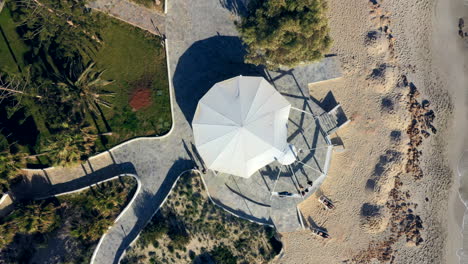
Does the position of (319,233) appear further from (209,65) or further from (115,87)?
(115,87)

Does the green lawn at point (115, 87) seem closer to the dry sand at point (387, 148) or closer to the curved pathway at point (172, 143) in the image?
the curved pathway at point (172, 143)

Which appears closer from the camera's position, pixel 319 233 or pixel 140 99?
pixel 140 99

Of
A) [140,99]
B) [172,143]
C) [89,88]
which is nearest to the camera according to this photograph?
[89,88]

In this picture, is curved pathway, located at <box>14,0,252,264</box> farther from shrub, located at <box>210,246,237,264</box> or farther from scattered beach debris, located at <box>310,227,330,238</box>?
scattered beach debris, located at <box>310,227,330,238</box>

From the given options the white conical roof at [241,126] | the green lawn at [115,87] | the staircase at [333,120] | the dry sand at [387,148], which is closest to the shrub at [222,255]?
the dry sand at [387,148]

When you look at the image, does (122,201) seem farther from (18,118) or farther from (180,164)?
(18,118)

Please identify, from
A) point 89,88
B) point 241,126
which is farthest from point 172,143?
point 89,88

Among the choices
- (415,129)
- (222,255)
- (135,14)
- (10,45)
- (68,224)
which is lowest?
(222,255)

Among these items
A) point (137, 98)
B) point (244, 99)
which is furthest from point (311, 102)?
point (137, 98)
